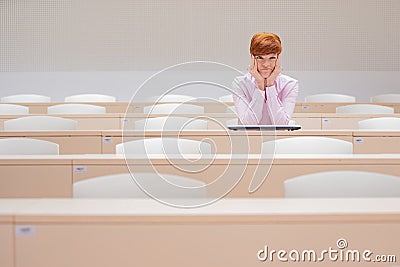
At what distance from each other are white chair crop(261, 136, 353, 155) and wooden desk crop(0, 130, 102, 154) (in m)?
1.14

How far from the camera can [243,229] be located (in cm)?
121

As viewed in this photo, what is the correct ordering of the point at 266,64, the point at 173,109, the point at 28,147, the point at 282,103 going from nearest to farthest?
the point at 28,147 → the point at 266,64 → the point at 282,103 → the point at 173,109

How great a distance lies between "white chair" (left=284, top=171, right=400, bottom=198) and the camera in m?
1.80

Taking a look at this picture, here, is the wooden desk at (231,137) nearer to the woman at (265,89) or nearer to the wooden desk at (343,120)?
the woman at (265,89)

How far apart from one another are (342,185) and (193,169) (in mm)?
729

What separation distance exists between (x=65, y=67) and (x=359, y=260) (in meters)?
7.32

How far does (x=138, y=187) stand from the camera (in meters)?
1.82

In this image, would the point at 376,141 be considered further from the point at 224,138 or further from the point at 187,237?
the point at 187,237

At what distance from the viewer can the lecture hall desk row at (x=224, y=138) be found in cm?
317

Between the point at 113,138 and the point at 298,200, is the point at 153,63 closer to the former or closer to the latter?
the point at 113,138

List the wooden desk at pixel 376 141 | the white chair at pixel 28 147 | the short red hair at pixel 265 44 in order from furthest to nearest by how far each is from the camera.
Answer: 1. the short red hair at pixel 265 44
2. the wooden desk at pixel 376 141
3. the white chair at pixel 28 147

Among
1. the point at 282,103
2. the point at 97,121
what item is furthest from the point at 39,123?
the point at 282,103

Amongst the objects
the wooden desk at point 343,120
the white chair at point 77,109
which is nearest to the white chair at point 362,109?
the wooden desk at point 343,120

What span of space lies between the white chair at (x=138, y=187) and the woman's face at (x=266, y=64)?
2.24m
